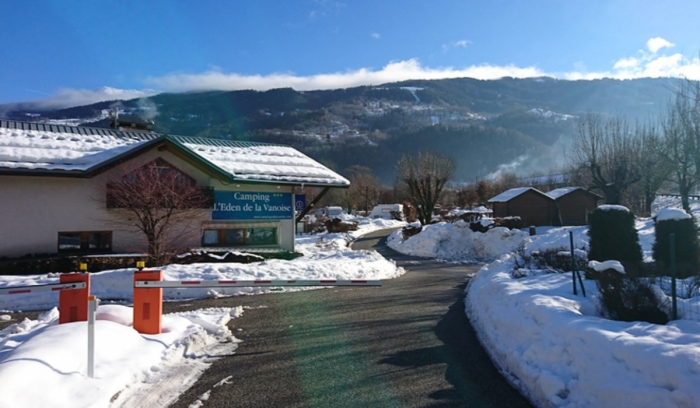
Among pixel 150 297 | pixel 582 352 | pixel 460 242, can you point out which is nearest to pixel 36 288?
pixel 150 297

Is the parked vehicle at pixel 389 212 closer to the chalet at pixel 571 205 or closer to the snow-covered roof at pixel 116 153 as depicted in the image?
the chalet at pixel 571 205

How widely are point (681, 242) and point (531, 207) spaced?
29332mm

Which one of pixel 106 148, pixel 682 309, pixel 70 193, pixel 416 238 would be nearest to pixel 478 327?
pixel 682 309

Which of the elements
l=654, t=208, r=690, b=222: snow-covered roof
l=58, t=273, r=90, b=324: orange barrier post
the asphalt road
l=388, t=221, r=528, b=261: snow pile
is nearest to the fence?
l=58, t=273, r=90, b=324: orange barrier post

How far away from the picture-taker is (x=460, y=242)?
31.4 meters

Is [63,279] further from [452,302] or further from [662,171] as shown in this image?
[662,171]

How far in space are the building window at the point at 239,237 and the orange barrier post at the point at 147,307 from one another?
11472mm

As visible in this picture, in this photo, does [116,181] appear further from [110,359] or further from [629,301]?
[629,301]

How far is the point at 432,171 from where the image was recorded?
44688mm

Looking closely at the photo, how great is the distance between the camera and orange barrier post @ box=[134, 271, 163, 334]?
6.99 m

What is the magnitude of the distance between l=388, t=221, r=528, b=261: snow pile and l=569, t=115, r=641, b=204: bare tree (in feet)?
33.3

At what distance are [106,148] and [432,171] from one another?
31925 millimetres

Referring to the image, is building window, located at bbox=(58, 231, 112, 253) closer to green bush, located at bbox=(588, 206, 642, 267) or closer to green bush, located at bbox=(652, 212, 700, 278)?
green bush, located at bbox=(588, 206, 642, 267)

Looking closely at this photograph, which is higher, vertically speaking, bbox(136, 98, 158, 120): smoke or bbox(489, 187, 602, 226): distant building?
bbox(136, 98, 158, 120): smoke
